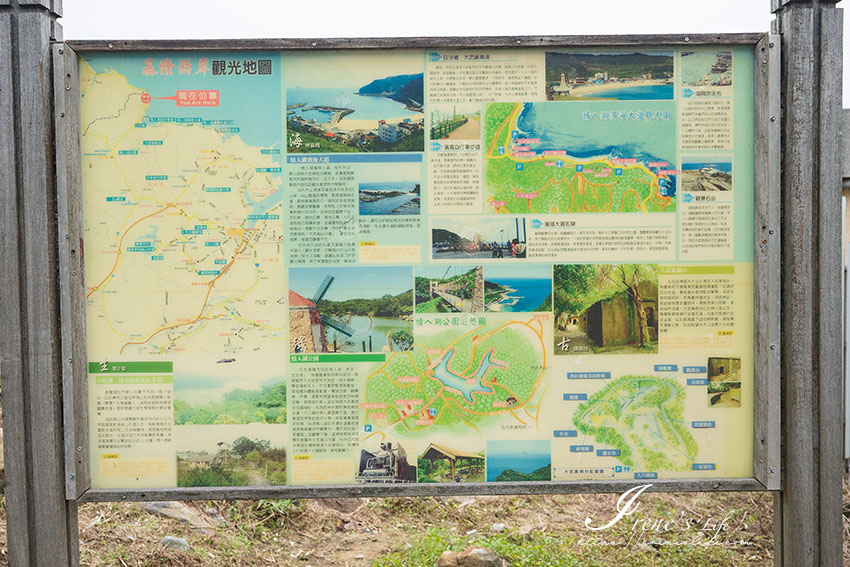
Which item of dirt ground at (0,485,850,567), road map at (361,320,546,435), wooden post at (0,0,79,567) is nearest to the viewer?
wooden post at (0,0,79,567)

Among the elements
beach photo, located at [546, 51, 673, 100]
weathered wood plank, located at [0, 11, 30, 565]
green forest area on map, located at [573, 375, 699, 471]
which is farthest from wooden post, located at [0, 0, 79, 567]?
green forest area on map, located at [573, 375, 699, 471]

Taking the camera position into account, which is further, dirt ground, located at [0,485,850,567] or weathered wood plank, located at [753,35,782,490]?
dirt ground, located at [0,485,850,567]

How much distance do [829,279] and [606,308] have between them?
3.28 feet

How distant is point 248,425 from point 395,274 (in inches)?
37.7

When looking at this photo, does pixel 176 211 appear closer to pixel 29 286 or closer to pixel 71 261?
pixel 71 261

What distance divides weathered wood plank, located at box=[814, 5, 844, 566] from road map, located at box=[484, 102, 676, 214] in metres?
0.67

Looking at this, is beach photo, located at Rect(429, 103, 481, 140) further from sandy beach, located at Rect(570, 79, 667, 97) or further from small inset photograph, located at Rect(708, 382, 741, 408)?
small inset photograph, located at Rect(708, 382, 741, 408)

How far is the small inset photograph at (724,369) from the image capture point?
291 cm

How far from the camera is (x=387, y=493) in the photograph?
2877 mm

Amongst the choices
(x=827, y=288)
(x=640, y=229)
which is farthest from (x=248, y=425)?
(x=827, y=288)

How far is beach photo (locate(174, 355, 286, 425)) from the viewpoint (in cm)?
288

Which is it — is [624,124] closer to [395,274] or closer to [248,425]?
[395,274]

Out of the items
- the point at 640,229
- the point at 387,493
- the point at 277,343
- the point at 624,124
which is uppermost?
the point at 624,124

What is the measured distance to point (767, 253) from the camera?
113 inches
